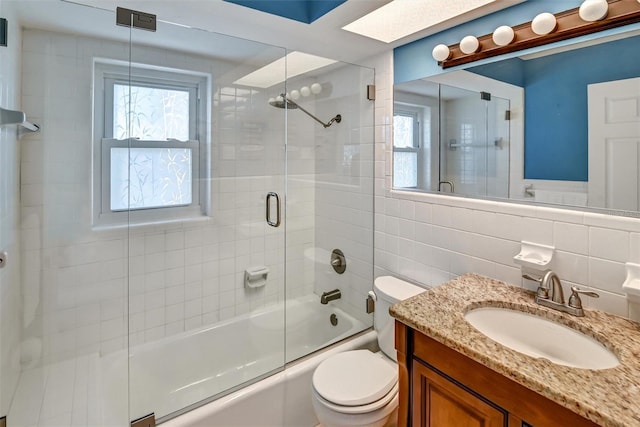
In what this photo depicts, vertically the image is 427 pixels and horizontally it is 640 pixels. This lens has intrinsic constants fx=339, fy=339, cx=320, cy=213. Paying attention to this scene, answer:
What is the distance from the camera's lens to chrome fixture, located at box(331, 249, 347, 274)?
8.50ft

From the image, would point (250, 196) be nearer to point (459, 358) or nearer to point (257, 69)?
point (257, 69)

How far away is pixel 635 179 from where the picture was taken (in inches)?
47.8

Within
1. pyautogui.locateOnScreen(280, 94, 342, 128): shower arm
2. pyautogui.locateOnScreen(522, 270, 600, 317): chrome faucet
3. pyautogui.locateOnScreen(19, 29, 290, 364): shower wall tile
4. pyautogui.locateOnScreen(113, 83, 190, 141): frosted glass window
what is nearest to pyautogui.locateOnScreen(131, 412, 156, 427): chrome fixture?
pyautogui.locateOnScreen(19, 29, 290, 364): shower wall tile

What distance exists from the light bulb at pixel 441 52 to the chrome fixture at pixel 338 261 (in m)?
1.47

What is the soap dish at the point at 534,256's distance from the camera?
1420 mm

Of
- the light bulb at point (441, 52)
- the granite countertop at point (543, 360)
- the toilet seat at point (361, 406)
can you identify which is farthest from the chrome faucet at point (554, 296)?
the light bulb at point (441, 52)

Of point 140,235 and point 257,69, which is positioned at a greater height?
point 257,69

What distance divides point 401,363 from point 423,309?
0.23 meters

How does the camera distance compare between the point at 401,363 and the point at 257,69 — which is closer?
the point at 401,363

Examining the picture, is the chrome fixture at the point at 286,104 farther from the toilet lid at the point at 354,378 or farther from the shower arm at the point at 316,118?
the toilet lid at the point at 354,378

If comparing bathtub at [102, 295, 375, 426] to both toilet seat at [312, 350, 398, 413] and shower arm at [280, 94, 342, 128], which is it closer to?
toilet seat at [312, 350, 398, 413]

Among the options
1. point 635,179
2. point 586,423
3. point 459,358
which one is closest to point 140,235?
point 459,358

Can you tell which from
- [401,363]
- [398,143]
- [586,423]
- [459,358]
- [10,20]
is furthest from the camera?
[398,143]

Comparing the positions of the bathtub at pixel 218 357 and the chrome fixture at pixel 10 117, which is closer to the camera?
the chrome fixture at pixel 10 117
